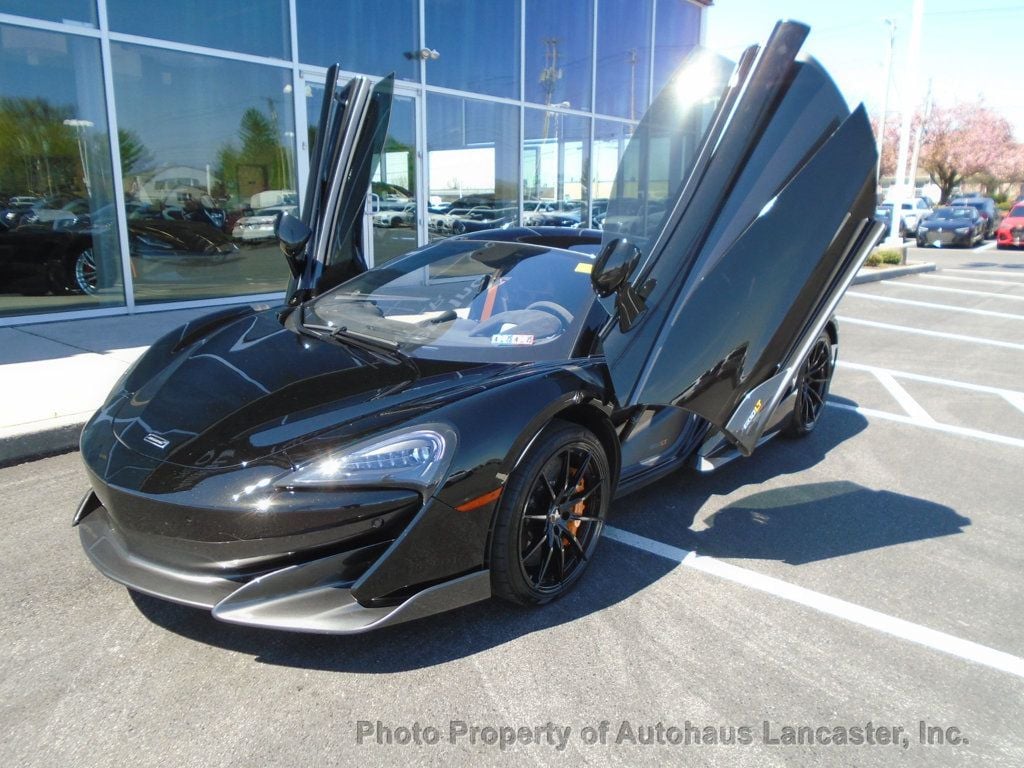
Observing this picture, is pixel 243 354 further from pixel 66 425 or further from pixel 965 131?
pixel 965 131

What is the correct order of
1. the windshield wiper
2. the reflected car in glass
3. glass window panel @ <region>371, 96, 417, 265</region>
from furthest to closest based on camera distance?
glass window panel @ <region>371, 96, 417, 265</region> < the reflected car in glass < the windshield wiper

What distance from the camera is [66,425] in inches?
170

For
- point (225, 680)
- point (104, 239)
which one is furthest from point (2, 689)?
point (104, 239)

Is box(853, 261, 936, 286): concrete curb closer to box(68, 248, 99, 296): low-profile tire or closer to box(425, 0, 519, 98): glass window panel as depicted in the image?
box(425, 0, 519, 98): glass window panel

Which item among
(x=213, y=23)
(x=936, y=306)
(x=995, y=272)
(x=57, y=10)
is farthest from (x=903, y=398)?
(x=995, y=272)

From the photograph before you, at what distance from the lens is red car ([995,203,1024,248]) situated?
24453 mm

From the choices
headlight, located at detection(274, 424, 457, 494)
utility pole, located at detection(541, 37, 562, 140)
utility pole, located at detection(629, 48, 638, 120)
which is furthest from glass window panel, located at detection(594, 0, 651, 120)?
headlight, located at detection(274, 424, 457, 494)

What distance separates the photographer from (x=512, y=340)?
3119mm

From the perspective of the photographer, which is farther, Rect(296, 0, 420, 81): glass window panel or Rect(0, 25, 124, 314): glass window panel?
Rect(296, 0, 420, 81): glass window panel

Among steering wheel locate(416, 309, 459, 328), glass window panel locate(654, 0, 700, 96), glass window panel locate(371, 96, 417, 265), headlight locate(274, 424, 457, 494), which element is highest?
glass window panel locate(654, 0, 700, 96)

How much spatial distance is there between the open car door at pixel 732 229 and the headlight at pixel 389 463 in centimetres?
87

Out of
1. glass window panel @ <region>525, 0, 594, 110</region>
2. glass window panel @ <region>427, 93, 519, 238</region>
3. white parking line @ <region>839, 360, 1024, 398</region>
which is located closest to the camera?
white parking line @ <region>839, 360, 1024, 398</region>

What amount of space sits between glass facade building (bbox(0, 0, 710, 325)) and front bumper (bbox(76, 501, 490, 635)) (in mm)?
5858

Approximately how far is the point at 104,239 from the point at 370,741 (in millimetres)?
7781
